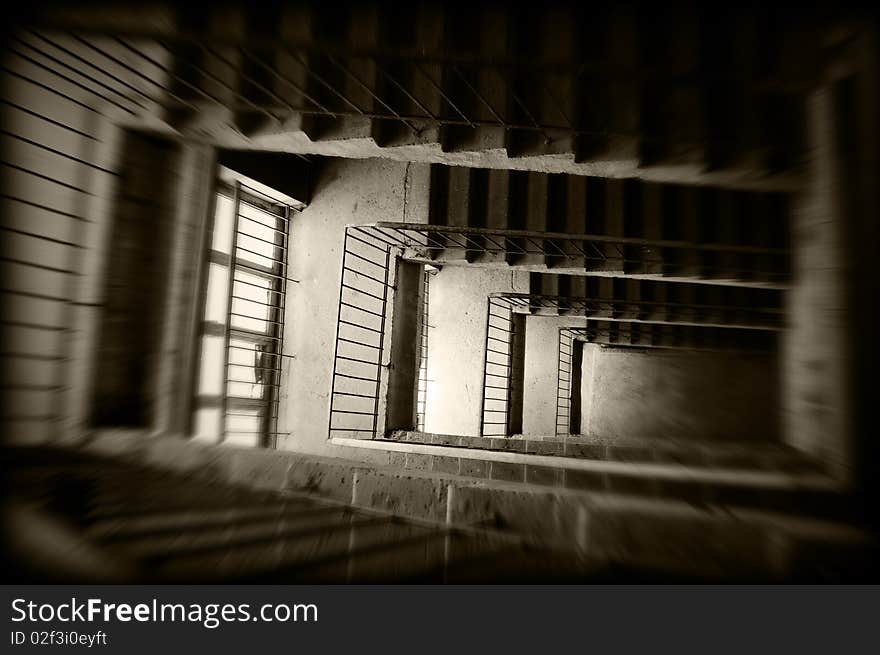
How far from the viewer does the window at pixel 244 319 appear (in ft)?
15.0

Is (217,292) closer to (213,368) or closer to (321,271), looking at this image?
(213,368)

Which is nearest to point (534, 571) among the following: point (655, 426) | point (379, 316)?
point (379, 316)

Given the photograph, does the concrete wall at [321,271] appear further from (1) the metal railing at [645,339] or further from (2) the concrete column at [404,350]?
(1) the metal railing at [645,339]

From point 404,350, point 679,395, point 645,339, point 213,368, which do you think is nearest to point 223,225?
point 213,368

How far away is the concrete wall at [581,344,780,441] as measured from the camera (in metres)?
10.4

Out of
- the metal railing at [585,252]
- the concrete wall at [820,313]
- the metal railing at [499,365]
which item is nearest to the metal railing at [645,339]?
the metal railing at [499,365]

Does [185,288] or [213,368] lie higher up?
[185,288]

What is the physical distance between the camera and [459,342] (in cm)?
693

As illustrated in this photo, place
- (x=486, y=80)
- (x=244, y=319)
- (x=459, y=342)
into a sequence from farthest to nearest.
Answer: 1. (x=459, y=342)
2. (x=244, y=319)
3. (x=486, y=80)

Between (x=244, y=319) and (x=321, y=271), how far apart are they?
0.87 metres

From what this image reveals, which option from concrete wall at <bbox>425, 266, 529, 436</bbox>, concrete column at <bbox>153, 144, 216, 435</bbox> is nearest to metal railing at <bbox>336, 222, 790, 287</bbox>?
concrete wall at <bbox>425, 266, 529, 436</bbox>

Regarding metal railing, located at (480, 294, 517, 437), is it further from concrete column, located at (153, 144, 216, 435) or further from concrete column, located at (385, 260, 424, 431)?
concrete column, located at (153, 144, 216, 435)

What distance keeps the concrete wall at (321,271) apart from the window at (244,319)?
14 cm
